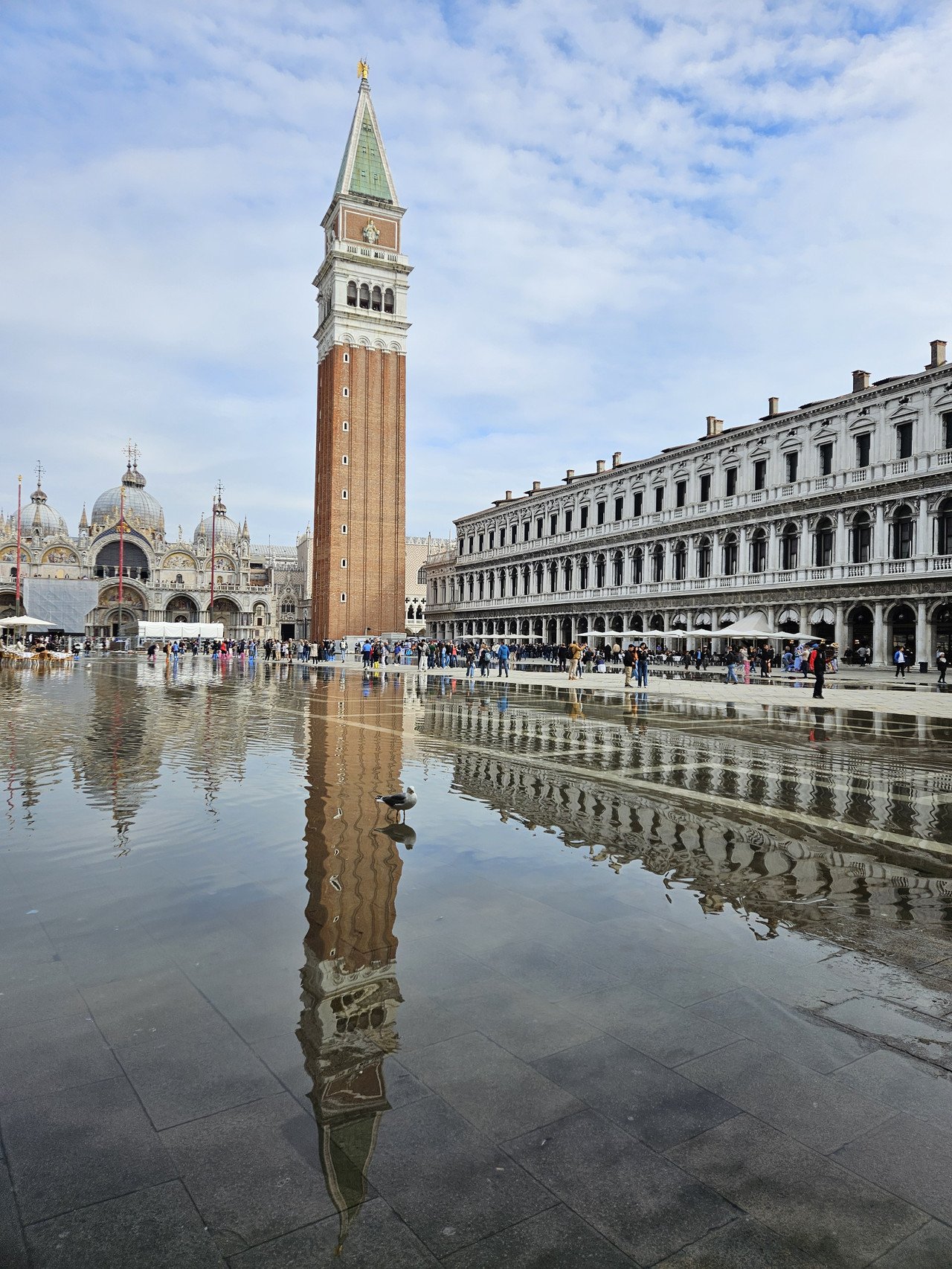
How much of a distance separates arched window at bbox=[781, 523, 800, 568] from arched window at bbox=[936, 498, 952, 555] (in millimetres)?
7492

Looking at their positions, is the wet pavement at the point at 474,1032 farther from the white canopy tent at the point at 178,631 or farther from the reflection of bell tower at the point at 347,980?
the white canopy tent at the point at 178,631

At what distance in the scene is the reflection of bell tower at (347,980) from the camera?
2762mm

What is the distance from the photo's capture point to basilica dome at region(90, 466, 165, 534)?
102 metres

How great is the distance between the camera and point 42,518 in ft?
341

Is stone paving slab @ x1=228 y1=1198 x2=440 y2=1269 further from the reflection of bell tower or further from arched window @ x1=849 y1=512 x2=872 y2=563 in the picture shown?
arched window @ x1=849 y1=512 x2=872 y2=563

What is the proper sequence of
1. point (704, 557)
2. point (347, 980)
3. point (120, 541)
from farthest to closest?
point (120, 541)
point (704, 557)
point (347, 980)

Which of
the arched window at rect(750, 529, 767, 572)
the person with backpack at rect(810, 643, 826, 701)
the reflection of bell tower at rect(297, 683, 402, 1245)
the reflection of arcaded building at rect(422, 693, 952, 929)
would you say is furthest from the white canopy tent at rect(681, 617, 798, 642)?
the reflection of bell tower at rect(297, 683, 402, 1245)

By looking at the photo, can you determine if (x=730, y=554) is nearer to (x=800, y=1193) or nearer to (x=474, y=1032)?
(x=474, y=1032)

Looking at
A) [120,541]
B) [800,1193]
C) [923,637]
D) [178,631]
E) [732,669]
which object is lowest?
[800,1193]

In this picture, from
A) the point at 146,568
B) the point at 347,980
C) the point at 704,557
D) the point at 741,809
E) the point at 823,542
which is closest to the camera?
the point at 347,980

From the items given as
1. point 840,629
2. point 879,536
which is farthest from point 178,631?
point 879,536

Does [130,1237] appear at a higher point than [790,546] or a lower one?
lower

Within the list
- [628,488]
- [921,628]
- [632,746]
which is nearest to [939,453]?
[921,628]

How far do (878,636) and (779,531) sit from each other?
26.5ft
